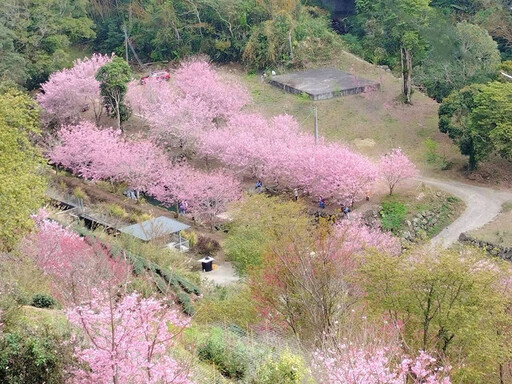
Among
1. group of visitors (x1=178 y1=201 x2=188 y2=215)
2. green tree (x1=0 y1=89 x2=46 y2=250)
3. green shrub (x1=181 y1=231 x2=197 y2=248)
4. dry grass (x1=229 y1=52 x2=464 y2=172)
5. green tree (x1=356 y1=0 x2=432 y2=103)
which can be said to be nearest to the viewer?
green tree (x1=0 y1=89 x2=46 y2=250)

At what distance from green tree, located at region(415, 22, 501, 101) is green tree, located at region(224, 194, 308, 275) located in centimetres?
1295

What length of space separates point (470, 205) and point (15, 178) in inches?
735

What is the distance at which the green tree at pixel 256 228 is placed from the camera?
22.6 m

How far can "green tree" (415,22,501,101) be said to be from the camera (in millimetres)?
34656

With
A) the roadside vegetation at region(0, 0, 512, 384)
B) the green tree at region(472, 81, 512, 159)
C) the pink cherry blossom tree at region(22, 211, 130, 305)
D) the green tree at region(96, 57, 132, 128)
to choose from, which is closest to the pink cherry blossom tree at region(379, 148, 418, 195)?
the roadside vegetation at region(0, 0, 512, 384)

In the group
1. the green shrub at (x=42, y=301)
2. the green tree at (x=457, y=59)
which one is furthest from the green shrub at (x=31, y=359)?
the green tree at (x=457, y=59)

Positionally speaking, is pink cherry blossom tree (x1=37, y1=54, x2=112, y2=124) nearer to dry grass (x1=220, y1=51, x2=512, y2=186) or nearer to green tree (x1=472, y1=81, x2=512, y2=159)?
dry grass (x1=220, y1=51, x2=512, y2=186)

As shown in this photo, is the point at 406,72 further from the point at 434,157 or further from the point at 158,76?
the point at 158,76

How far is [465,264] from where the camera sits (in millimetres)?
15016

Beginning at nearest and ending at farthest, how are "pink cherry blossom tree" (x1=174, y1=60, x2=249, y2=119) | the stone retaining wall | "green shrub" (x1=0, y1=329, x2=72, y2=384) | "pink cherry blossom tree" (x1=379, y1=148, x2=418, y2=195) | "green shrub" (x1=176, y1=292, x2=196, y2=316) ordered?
"green shrub" (x1=0, y1=329, x2=72, y2=384), "green shrub" (x1=176, y1=292, x2=196, y2=316), the stone retaining wall, "pink cherry blossom tree" (x1=379, y1=148, x2=418, y2=195), "pink cherry blossom tree" (x1=174, y1=60, x2=249, y2=119)

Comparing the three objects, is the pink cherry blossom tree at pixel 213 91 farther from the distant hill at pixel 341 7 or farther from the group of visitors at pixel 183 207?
the distant hill at pixel 341 7

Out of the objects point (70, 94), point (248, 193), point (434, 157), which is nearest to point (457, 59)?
point (434, 157)

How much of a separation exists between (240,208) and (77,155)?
9.41 m

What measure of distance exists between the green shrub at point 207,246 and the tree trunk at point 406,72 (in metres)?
14.3
